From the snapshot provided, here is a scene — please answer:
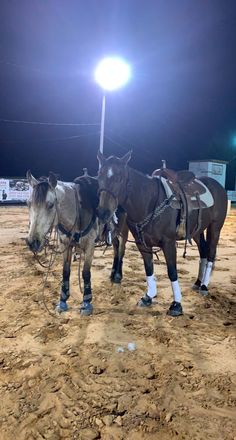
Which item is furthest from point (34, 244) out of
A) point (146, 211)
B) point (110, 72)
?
point (110, 72)

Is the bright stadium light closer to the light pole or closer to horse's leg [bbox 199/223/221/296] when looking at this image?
the light pole

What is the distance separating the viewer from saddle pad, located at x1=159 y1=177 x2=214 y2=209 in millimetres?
4113

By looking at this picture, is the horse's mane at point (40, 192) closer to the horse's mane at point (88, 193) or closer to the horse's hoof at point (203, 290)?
the horse's mane at point (88, 193)

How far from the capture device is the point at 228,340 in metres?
3.39

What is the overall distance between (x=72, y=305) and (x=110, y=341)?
1.10m

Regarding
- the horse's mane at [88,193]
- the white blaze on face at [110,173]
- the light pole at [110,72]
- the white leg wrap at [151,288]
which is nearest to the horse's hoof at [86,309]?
the white leg wrap at [151,288]

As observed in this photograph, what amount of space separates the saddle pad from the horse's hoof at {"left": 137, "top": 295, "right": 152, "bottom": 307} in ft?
4.50

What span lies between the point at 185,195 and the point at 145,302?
5.32 feet

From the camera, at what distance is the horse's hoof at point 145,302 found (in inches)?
169

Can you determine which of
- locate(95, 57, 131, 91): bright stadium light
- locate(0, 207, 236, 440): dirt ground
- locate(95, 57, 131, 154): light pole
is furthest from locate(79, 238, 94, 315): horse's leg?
locate(95, 57, 131, 91): bright stadium light

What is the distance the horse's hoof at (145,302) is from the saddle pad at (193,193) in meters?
1.37

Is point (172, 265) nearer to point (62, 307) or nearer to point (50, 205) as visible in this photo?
point (62, 307)

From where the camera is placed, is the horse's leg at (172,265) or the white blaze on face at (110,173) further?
the horse's leg at (172,265)

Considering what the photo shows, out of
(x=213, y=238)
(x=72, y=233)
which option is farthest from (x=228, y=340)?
(x=72, y=233)
